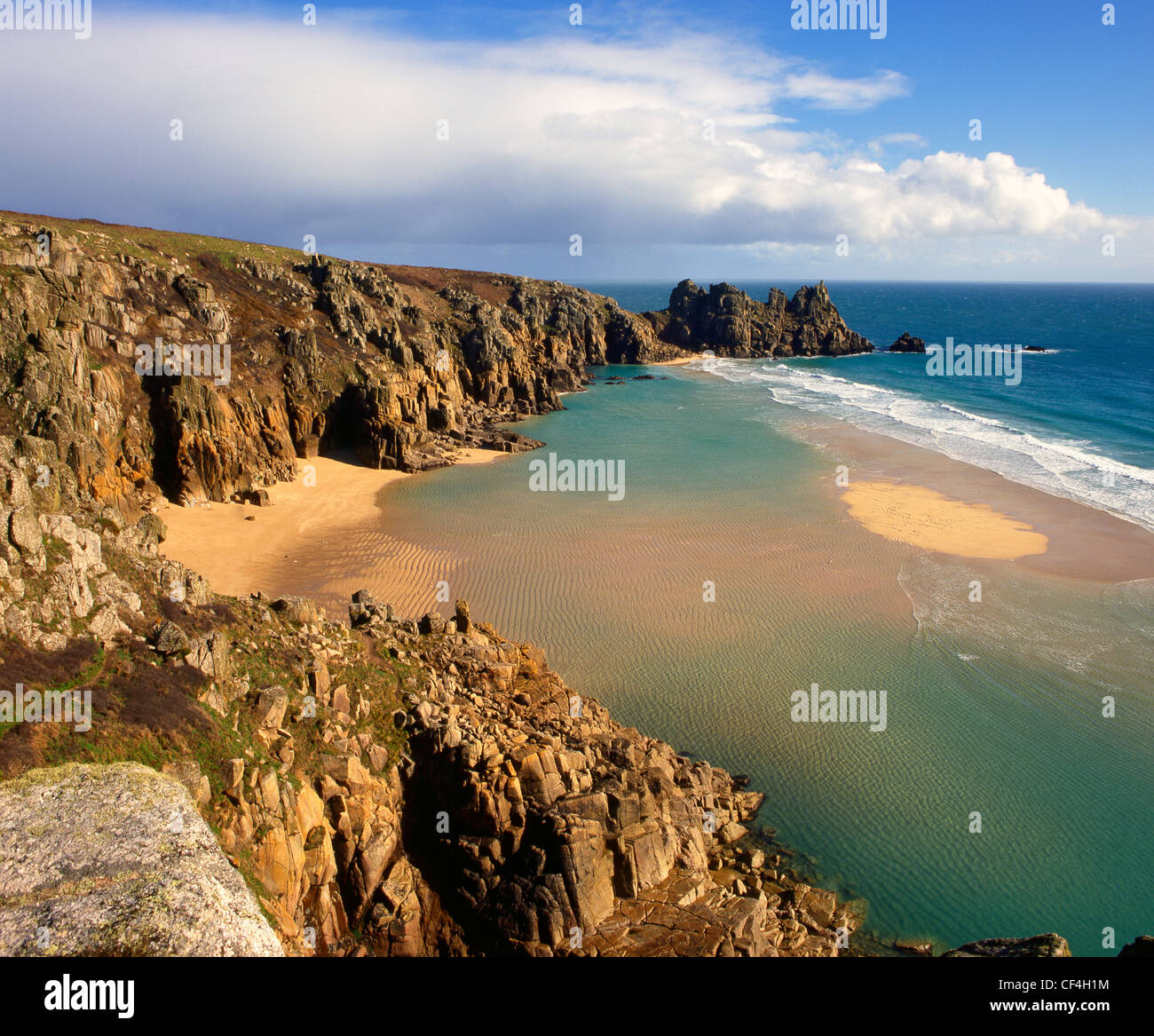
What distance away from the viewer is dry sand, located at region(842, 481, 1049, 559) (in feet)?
110

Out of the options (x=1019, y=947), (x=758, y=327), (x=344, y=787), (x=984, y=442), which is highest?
(x=758, y=327)

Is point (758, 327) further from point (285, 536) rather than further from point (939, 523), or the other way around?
point (285, 536)

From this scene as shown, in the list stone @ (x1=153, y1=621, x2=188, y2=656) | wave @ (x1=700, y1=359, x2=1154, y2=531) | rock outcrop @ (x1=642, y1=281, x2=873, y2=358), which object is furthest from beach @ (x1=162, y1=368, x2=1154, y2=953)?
rock outcrop @ (x1=642, y1=281, x2=873, y2=358)

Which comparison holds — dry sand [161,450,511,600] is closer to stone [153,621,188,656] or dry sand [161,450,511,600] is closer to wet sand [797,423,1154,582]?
stone [153,621,188,656]

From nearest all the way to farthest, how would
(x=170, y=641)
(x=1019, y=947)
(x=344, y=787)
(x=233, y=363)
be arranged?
(x=1019, y=947) < (x=170, y=641) < (x=344, y=787) < (x=233, y=363)

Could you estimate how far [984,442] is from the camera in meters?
53.4

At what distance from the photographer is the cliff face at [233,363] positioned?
103ft

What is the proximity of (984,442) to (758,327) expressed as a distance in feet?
196

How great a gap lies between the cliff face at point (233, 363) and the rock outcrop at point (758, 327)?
34512 mm

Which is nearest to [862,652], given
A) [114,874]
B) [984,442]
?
[114,874]

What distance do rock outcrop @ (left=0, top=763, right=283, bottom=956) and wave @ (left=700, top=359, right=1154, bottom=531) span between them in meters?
40.9

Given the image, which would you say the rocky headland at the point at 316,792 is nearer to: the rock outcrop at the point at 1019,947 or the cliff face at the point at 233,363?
the rock outcrop at the point at 1019,947

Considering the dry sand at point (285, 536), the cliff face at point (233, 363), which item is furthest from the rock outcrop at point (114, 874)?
the cliff face at point (233, 363)
